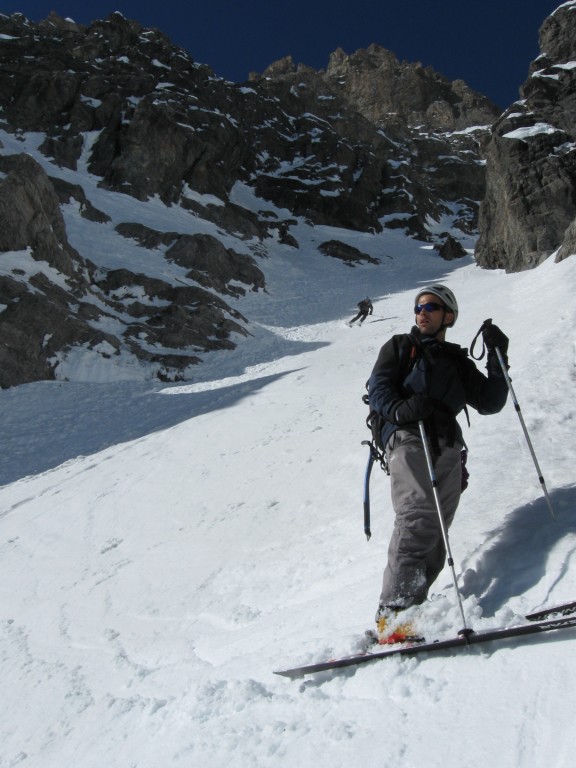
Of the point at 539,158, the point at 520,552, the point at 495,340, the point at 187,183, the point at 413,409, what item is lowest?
the point at 520,552

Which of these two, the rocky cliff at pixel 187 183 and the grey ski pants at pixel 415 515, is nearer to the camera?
the grey ski pants at pixel 415 515

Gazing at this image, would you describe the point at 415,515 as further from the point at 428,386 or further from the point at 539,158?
the point at 539,158

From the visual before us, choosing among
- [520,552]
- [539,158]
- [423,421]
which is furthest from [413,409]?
[539,158]

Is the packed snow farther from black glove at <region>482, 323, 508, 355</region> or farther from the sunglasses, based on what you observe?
the sunglasses

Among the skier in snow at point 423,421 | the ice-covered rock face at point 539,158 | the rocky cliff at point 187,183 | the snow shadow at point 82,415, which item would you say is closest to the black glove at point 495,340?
the skier in snow at point 423,421

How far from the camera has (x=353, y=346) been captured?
19219mm

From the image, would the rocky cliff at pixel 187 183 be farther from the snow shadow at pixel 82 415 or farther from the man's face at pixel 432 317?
the man's face at pixel 432 317

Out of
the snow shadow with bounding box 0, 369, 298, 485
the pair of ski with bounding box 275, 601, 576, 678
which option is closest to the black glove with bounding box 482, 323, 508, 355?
the pair of ski with bounding box 275, 601, 576, 678

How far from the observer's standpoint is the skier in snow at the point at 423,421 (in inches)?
124

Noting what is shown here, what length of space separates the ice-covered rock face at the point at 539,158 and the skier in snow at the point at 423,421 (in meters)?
27.7

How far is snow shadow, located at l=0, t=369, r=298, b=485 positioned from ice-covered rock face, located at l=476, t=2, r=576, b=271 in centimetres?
2050

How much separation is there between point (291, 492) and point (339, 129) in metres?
97.4

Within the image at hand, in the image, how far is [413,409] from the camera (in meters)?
3.51

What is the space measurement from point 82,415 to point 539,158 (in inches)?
1125
